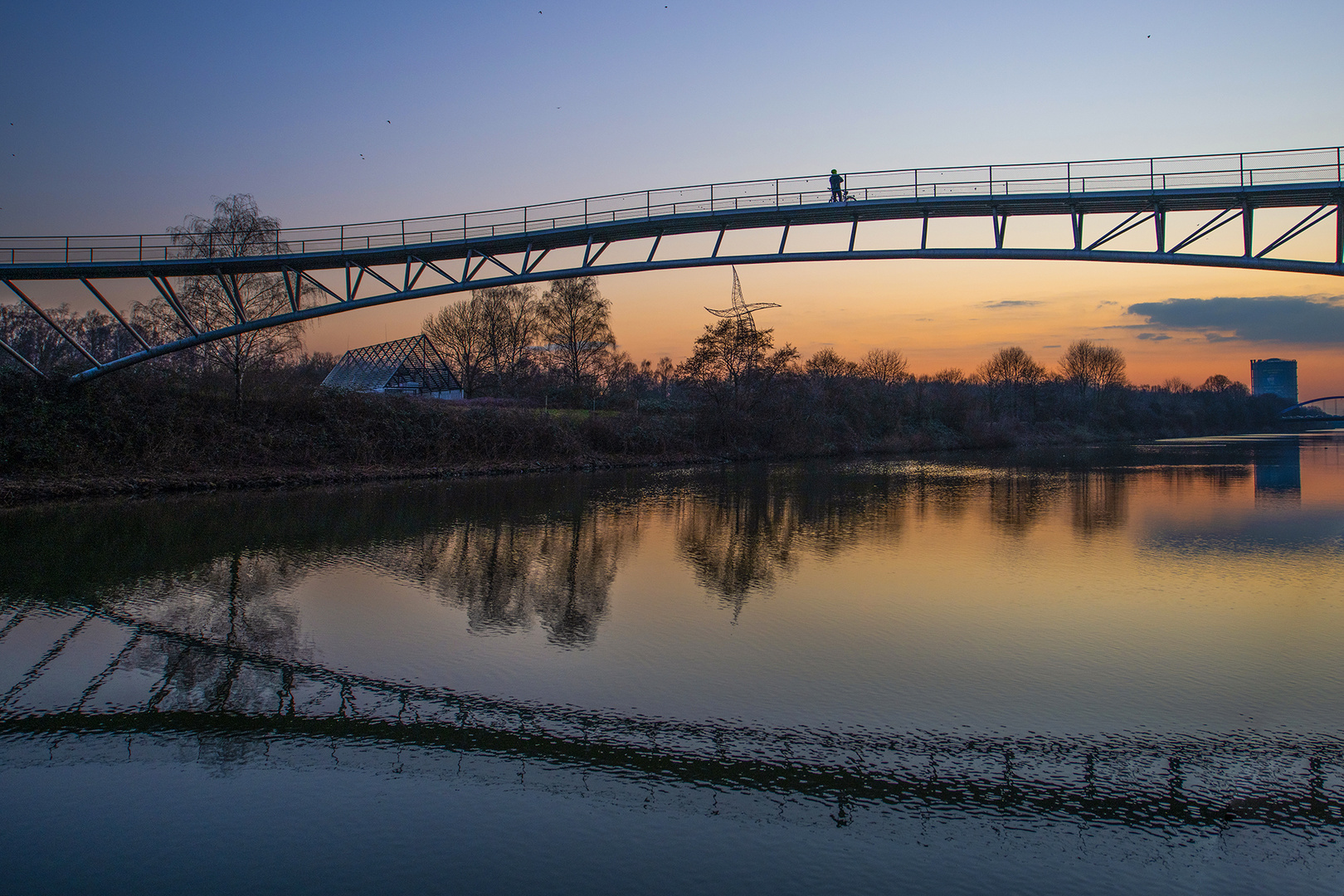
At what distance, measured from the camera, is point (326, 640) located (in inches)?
472

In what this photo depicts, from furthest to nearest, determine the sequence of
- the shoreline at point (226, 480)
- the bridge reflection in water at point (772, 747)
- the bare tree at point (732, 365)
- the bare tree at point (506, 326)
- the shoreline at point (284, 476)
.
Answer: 1. the bare tree at point (506, 326)
2. the bare tree at point (732, 365)
3. the shoreline at point (284, 476)
4. the shoreline at point (226, 480)
5. the bridge reflection in water at point (772, 747)

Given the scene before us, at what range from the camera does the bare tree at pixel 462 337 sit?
2758 inches

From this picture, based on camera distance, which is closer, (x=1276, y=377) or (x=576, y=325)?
(x=576, y=325)

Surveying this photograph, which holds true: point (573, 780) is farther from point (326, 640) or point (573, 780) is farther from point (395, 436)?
point (395, 436)

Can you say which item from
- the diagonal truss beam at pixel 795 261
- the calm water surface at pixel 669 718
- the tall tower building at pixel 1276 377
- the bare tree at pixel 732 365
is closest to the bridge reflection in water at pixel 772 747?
the calm water surface at pixel 669 718

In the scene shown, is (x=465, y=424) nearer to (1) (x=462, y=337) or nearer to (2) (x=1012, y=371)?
(1) (x=462, y=337)

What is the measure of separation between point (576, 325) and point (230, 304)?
35.0 meters

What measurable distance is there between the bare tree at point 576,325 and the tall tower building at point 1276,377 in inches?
7256

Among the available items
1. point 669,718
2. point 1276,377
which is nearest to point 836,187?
point 669,718

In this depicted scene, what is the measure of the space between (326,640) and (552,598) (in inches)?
163

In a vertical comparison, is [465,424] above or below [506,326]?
below

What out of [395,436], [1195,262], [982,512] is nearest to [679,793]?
[1195,262]

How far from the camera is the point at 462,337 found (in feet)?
230

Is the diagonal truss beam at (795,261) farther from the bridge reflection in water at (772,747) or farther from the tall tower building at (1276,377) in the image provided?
the tall tower building at (1276,377)
